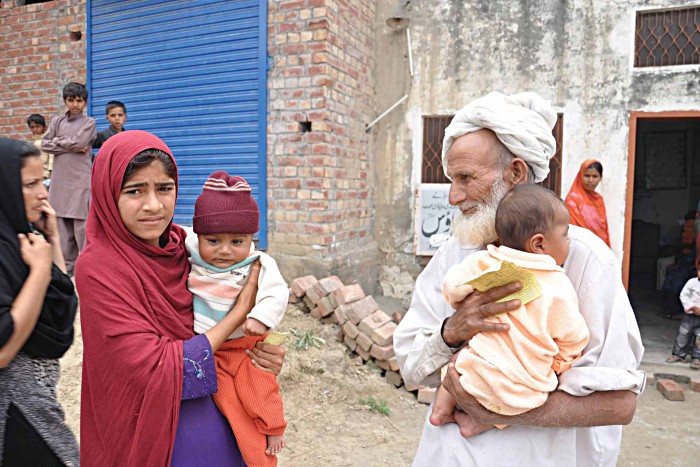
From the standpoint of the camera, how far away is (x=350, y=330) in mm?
4730

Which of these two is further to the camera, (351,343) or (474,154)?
(351,343)

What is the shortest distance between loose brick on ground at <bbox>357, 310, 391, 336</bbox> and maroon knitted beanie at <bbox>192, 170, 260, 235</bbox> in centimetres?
309

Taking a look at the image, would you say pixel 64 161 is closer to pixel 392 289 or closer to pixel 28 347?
pixel 392 289

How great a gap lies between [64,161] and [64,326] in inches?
172

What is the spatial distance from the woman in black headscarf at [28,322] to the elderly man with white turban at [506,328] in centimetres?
109

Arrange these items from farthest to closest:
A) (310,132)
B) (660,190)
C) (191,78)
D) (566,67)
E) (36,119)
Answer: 1. (660,190)
2. (36,119)
3. (566,67)
4. (191,78)
5. (310,132)

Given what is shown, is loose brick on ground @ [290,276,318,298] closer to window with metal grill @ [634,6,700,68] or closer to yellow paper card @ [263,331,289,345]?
yellow paper card @ [263,331,289,345]

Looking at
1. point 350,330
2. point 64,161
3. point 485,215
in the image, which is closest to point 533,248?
point 485,215

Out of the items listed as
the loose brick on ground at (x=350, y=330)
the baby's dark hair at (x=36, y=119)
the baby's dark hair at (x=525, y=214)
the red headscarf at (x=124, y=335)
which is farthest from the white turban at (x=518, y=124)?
the baby's dark hair at (x=36, y=119)

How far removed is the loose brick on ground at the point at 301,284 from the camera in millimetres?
5004

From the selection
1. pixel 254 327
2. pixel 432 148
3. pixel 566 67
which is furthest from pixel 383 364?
pixel 566 67

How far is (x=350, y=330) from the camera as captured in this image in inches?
186

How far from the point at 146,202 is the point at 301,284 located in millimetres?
3517

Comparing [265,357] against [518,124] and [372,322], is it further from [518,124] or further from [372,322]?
[372,322]
